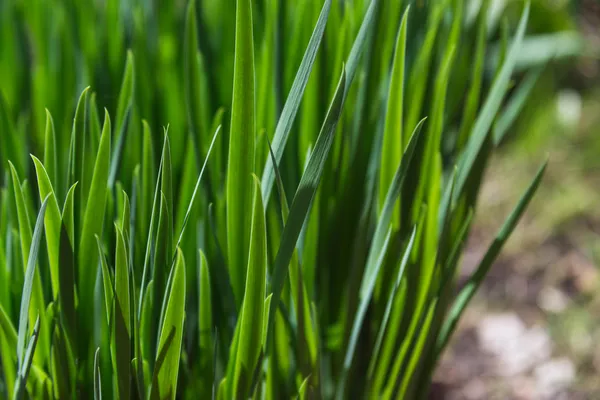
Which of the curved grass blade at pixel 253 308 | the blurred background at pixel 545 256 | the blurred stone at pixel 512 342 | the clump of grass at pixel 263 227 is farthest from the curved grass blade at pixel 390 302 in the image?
the blurred stone at pixel 512 342

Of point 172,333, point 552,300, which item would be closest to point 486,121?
point 172,333

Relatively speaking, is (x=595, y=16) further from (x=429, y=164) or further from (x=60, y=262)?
(x=60, y=262)

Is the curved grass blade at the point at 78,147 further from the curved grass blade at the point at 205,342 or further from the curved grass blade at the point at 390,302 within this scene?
the curved grass blade at the point at 390,302

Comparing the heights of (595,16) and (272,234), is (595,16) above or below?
above

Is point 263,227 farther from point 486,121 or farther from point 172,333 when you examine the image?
point 486,121

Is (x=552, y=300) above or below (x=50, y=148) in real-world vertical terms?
below

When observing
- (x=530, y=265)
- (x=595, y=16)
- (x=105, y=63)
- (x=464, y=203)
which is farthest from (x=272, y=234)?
(x=595, y=16)

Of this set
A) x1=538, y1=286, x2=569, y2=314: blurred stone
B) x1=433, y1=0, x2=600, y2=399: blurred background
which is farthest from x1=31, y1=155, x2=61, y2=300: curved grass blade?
x1=538, y1=286, x2=569, y2=314: blurred stone
